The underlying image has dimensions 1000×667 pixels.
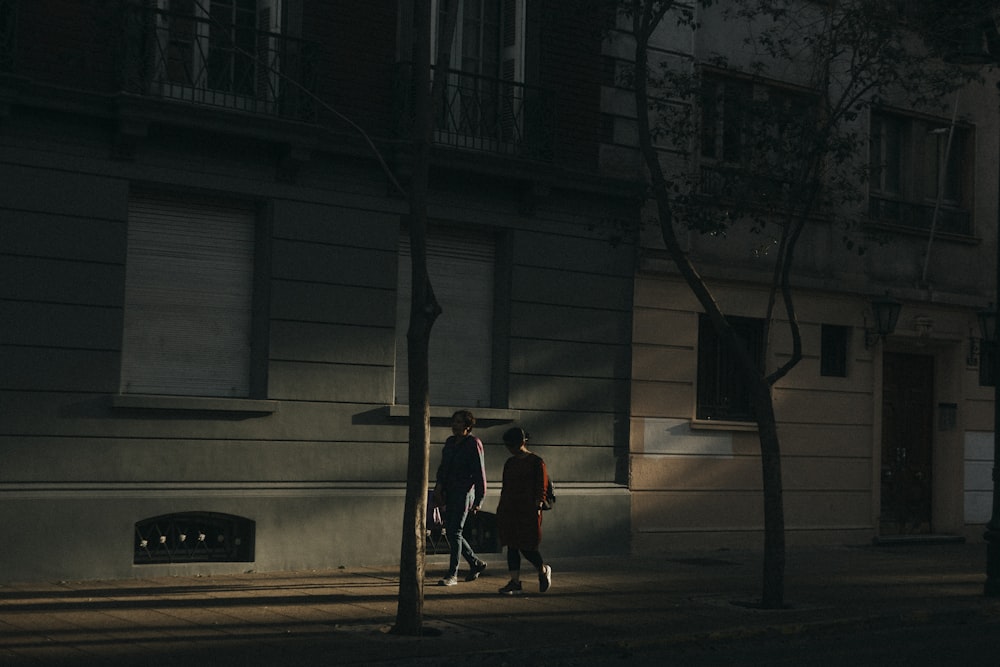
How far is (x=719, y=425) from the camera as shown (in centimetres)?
1888

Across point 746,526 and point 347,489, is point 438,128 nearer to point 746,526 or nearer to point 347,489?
point 347,489

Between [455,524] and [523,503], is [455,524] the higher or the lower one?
the lower one

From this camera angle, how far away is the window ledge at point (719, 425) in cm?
1866

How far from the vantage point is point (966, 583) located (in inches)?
619

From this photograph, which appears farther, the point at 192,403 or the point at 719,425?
the point at 719,425

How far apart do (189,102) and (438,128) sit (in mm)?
3164

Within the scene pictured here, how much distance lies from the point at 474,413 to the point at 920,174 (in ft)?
30.1

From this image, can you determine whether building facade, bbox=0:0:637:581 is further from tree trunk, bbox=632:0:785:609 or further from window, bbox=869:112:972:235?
window, bbox=869:112:972:235

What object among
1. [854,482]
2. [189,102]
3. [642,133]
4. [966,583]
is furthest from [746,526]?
[189,102]

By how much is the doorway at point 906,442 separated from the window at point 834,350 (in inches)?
45.4

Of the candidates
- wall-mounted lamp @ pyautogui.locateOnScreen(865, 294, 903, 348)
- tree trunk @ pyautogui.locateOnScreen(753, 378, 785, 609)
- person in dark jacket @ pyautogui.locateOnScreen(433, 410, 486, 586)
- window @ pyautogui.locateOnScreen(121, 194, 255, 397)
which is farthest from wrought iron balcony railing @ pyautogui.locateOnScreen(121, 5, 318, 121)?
wall-mounted lamp @ pyautogui.locateOnScreen(865, 294, 903, 348)

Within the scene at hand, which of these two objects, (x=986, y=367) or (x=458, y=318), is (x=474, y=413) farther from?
(x=986, y=367)

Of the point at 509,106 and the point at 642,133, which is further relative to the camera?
the point at 509,106

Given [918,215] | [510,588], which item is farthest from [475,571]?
[918,215]
